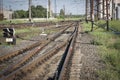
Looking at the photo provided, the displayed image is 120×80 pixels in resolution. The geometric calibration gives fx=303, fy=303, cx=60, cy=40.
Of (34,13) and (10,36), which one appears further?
(34,13)

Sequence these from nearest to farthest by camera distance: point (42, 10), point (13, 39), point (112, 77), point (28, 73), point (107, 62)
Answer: point (112, 77)
point (28, 73)
point (107, 62)
point (13, 39)
point (42, 10)

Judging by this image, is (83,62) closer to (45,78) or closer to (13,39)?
(45,78)

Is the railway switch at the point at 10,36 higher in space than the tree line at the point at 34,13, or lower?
lower

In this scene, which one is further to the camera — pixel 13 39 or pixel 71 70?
pixel 13 39

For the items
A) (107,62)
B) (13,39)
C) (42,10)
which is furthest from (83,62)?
(42,10)

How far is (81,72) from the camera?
10.6 meters

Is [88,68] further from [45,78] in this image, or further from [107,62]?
[45,78]

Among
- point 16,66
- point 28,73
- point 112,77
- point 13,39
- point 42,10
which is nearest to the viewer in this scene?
point 112,77

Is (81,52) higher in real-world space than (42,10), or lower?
lower

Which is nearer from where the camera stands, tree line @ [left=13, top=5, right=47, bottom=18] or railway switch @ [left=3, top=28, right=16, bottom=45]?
railway switch @ [left=3, top=28, right=16, bottom=45]

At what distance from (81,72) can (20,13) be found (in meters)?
123

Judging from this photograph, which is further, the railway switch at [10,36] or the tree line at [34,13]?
the tree line at [34,13]

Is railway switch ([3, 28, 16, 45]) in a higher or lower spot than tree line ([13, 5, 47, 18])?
lower

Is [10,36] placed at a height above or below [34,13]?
below
